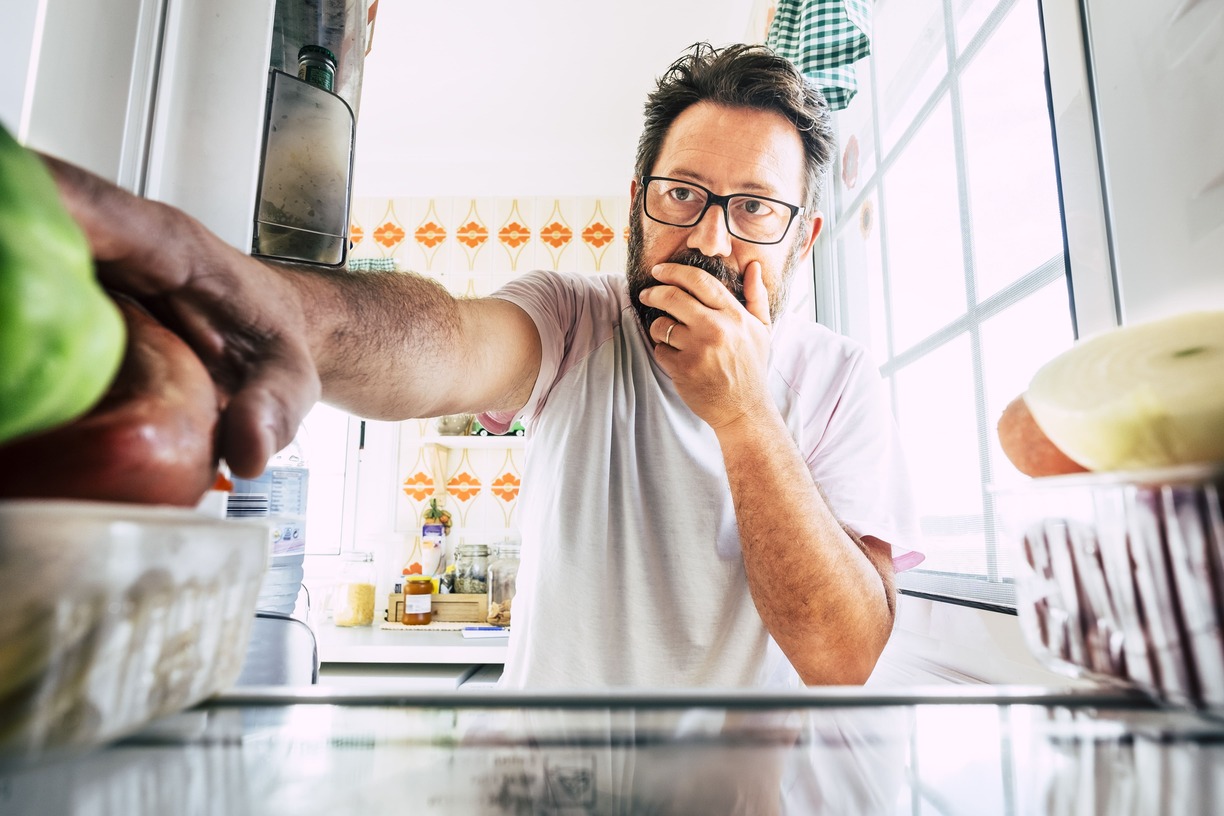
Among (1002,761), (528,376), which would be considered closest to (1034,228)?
(528,376)

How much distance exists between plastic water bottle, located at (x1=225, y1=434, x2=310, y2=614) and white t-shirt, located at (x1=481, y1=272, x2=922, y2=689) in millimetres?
292

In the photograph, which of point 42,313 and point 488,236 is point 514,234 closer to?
point 488,236

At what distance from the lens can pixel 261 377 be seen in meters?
0.21

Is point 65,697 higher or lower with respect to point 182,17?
lower

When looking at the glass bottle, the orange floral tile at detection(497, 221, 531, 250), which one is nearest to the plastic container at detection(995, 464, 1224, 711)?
the glass bottle

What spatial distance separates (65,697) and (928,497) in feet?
4.24

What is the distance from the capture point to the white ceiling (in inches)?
89.7

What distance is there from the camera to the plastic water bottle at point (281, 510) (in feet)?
2.34

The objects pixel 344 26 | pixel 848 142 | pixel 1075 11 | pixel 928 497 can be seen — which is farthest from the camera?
pixel 848 142

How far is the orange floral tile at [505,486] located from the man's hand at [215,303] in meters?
2.77

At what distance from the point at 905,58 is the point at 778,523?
39.8 inches

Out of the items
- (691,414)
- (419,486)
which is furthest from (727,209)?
(419,486)

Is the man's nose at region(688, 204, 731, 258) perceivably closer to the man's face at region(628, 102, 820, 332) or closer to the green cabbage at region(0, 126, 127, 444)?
the man's face at region(628, 102, 820, 332)

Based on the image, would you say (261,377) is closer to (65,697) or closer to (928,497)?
(65,697)
